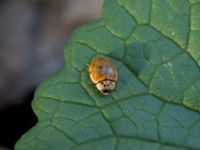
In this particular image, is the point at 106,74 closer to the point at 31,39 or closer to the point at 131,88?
the point at 131,88

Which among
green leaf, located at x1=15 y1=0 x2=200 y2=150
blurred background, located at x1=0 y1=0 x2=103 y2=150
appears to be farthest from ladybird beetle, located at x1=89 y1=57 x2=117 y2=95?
blurred background, located at x1=0 y1=0 x2=103 y2=150

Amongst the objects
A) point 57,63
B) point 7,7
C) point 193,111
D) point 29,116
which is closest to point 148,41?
point 193,111

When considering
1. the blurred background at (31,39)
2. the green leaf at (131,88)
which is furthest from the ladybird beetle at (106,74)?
the blurred background at (31,39)

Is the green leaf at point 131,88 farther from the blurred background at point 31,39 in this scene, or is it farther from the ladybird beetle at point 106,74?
the blurred background at point 31,39

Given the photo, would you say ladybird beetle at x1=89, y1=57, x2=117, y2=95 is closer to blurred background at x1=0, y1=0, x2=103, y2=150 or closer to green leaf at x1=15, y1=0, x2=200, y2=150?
green leaf at x1=15, y1=0, x2=200, y2=150

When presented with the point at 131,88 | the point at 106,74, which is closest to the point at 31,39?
the point at 106,74
